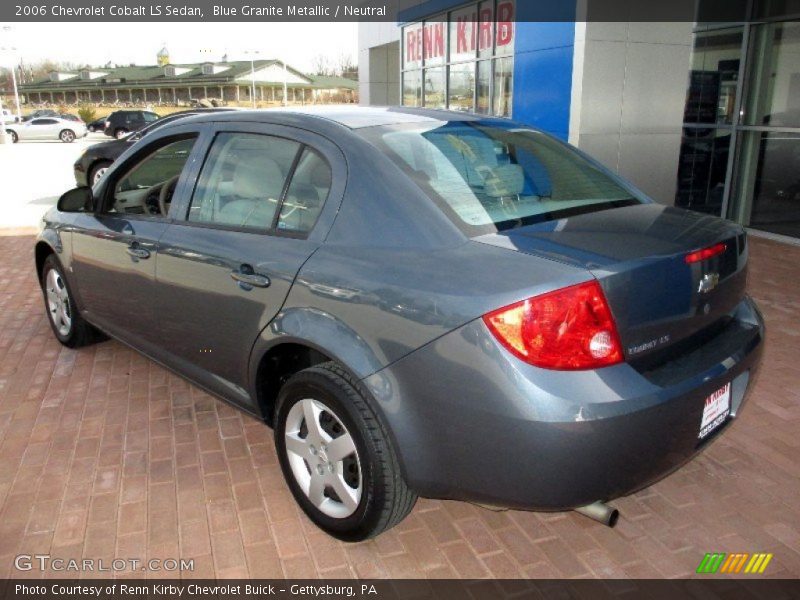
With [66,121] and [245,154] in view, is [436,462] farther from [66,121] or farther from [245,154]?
[66,121]

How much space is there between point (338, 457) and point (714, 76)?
926 centimetres

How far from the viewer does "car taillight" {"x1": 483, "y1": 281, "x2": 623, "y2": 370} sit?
2.06 metres

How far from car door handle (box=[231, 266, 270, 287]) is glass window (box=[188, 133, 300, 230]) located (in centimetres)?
22

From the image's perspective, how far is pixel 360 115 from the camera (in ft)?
10.1

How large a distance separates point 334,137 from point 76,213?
2407 millimetres

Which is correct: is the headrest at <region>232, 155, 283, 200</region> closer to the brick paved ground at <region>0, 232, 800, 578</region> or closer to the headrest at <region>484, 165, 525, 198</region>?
the headrest at <region>484, 165, 525, 198</region>

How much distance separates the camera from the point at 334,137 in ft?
9.06

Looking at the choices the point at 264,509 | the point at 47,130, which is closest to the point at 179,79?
the point at 47,130

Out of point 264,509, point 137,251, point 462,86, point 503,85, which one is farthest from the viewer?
point 462,86

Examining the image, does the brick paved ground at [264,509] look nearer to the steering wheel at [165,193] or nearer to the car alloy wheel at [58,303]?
the car alloy wheel at [58,303]

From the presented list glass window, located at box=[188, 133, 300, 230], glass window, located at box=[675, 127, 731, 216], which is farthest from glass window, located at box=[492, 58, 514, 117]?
glass window, located at box=[188, 133, 300, 230]

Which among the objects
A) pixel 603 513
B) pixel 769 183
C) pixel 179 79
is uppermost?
pixel 179 79

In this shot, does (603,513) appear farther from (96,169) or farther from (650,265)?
(96,169)

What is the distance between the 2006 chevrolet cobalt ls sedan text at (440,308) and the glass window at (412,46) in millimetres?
11714
